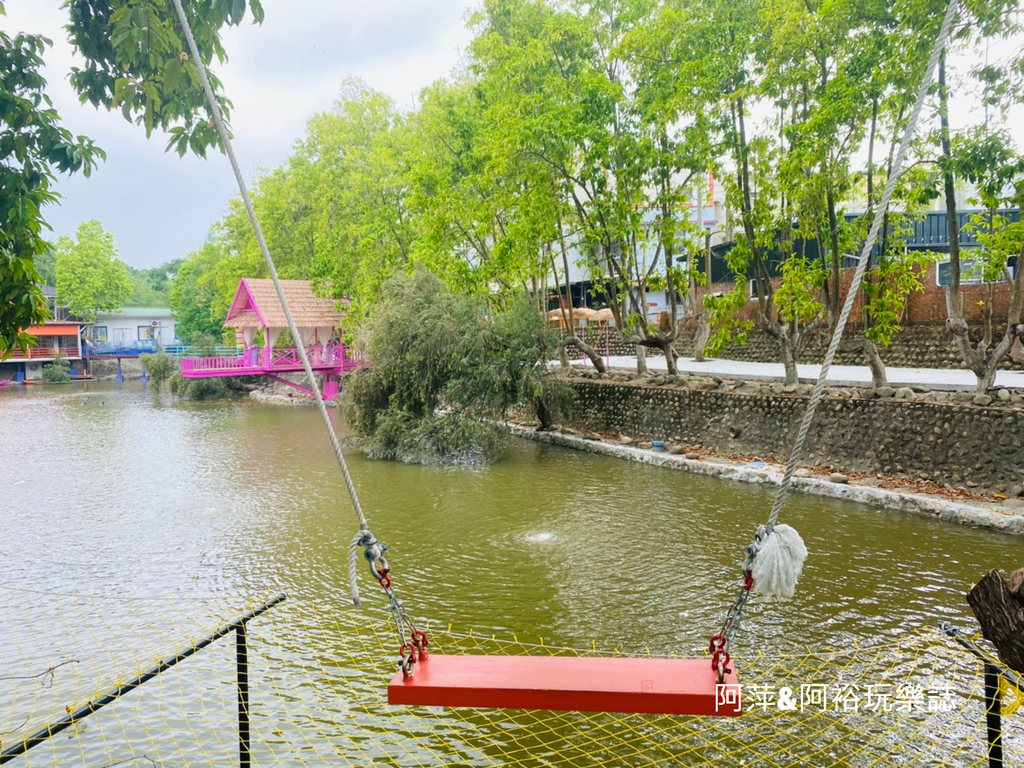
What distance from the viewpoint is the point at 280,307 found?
81.4 feet

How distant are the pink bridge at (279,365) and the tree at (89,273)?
18516 millimetres

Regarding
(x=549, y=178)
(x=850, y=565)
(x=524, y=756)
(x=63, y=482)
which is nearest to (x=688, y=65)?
(x=549, y=178)

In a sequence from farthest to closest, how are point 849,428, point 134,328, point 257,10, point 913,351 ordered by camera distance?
point 134,328 < point 913,351 < point 849,428 < point 257,10

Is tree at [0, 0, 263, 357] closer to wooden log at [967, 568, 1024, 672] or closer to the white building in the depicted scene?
wooden log at [967, 568, 1024, 672]

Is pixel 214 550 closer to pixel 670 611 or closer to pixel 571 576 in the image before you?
pixel 571 576

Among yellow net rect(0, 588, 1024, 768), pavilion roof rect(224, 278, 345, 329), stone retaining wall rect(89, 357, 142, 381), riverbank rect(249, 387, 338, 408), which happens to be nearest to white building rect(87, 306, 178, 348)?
stone retaining wall rect(89, 357, 142, 381)

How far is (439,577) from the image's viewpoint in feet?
21.2

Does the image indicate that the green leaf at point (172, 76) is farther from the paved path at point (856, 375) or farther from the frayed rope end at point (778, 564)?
the paved path at point (856, 375)

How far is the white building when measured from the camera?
40906 millimetres

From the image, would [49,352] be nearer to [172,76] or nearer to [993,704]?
[172,76]

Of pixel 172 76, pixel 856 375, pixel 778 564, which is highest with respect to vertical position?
pixel 172 76

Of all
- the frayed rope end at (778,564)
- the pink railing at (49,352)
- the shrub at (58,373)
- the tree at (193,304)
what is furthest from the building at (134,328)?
the frayed rope end at (778,564)

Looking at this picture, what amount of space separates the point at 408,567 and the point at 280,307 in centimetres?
1987

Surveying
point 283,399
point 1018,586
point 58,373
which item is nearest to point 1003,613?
point 1018,586
